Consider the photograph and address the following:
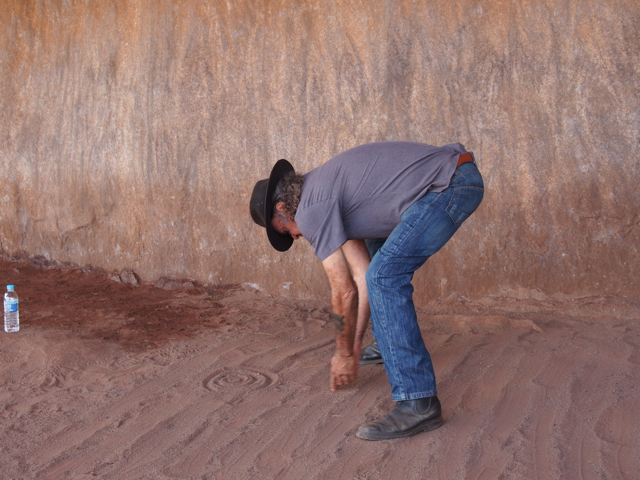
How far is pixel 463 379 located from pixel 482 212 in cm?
195

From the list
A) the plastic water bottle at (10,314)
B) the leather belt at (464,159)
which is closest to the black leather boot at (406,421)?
the leather belt at (464,159)

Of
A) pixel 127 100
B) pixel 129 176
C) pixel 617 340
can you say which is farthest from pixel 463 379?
pixel 127 100

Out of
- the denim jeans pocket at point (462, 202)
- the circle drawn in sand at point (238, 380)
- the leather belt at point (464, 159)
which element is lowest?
the circle drawn in sand at point (238, 380)

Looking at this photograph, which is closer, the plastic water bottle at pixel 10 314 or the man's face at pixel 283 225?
the man's face at pixel 283 225

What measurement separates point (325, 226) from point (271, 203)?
0.35 metres

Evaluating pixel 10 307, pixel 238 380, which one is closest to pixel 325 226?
pixel 238 380

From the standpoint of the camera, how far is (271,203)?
8.89 ft

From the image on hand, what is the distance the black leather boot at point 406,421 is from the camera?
2.44 m

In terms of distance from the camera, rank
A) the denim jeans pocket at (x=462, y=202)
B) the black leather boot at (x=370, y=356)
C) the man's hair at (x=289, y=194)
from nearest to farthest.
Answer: the denim jeans pocket at (x=462, y=202)
the man's hair at (x=289, y=194)
the black leather boot at (x=370, y=356)

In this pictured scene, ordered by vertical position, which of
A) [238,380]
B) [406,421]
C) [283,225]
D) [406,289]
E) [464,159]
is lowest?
[238,380]

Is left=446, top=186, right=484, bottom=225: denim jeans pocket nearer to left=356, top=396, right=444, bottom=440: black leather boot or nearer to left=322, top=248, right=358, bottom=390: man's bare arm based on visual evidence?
left=322, top=248, right=358, bottom=390: man's bare arm

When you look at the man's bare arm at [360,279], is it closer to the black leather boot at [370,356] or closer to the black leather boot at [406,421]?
the black leather boot at [406,421]

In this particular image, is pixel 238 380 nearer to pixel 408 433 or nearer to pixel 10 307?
pixel 408 433

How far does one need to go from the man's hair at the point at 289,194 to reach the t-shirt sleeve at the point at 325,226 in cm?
14
